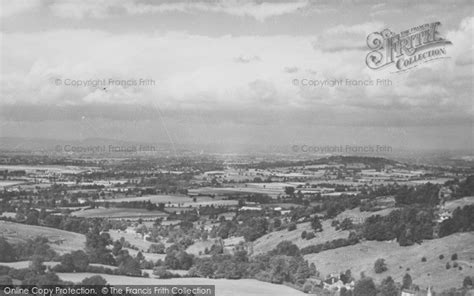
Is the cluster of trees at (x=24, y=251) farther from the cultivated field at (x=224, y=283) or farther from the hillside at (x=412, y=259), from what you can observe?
the hillside at (x=412, y=259)

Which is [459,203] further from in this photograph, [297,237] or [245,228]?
[245,228]

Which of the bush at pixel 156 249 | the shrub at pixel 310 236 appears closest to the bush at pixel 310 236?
the shrub at pixel 310 236

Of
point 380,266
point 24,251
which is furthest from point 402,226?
point 24,251

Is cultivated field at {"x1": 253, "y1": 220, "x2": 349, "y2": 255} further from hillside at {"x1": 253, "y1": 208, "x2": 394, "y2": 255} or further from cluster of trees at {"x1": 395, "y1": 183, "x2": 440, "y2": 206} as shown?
cluster of trees at {"x1": 395, "y1": 183, "x2": 440, "y2": 206}

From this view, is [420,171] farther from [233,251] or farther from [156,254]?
[156,254]

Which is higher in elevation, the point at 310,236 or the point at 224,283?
the point at 310,236

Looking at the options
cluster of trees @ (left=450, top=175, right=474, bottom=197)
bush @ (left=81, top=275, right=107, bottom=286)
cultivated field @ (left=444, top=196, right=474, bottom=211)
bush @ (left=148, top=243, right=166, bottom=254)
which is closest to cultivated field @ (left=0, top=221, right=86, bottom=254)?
bush @ (left=148, top=243, right=166, bottom=254)
